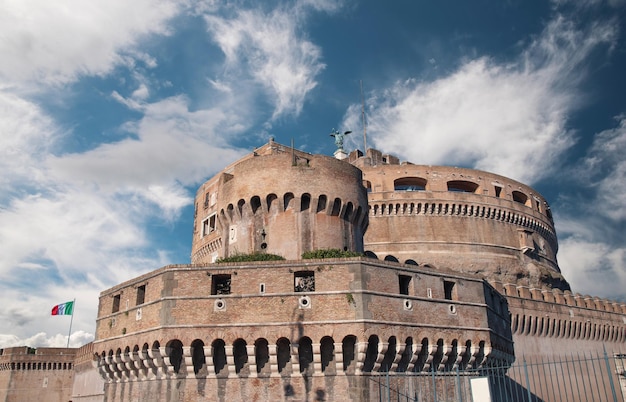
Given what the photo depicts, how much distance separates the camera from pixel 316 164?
23438mm

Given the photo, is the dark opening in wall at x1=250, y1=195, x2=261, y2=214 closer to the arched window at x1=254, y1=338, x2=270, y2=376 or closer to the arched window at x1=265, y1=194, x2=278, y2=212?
the arched window at x1=265, y1=194, x2=278, y2=212

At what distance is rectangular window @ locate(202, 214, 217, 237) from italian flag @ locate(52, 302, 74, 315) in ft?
41.8

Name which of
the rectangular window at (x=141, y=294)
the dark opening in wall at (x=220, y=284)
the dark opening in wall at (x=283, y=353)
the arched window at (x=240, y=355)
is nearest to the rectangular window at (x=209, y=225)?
the rectangular window at (x=141, y=294)

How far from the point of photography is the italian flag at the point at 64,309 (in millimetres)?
47088

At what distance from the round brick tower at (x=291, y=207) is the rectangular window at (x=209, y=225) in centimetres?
2405

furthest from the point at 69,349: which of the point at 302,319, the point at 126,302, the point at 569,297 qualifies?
the point at 569,297

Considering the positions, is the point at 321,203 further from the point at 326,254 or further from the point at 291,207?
the point at 326,254

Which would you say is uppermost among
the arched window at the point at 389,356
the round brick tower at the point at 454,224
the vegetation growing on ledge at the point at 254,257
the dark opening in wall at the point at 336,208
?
the round brick tower at the point at 454,224

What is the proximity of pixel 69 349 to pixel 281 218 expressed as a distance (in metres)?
36.0

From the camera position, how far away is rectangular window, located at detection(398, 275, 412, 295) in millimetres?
20156

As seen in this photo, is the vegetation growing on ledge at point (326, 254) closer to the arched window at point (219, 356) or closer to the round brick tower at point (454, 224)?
the arched window at point (219, 356)

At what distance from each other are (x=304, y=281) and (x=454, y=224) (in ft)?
93.3

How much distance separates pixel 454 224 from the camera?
1791 inches

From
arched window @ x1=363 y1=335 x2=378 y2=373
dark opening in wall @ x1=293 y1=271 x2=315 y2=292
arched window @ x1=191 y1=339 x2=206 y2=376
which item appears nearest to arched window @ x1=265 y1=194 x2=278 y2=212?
dark opening in wall @ x1=293 y1=271 x2=315 y2=292
